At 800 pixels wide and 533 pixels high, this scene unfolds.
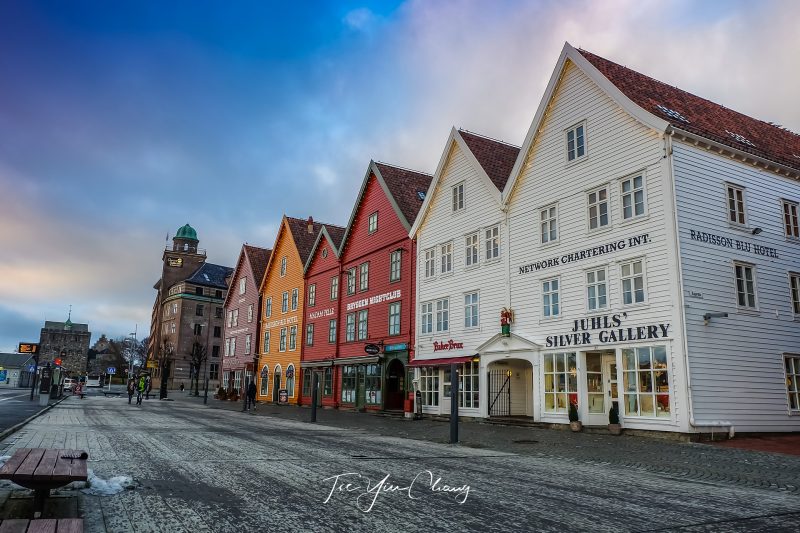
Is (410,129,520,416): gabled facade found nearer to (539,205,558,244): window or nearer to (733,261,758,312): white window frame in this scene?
(539,205,558,244): window

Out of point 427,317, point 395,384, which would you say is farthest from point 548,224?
point 395,384

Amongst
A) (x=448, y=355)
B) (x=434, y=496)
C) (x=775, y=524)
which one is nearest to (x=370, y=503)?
(x=434, y=496)

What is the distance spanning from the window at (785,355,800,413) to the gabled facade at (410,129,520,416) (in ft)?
27.8

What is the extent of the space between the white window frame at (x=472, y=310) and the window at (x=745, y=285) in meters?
9.92

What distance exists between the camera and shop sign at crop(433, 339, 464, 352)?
1055 inches

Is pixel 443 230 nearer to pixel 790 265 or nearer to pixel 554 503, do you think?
pixel 790 265

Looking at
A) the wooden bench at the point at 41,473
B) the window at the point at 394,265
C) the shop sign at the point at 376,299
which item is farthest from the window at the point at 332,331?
the wooden bench at the point at 41,473

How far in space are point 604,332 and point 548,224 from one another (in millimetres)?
5029

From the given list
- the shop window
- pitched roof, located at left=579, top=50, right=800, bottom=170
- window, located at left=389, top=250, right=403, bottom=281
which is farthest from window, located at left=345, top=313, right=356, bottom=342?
pitched roof, located at left=579, top=50, right=800, bottom=170

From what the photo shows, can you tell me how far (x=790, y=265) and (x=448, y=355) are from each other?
1352 cm

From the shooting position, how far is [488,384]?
25.0 meters

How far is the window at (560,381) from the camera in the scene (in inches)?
818

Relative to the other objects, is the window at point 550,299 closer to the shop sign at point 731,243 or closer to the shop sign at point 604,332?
the shop sign at point 604,332

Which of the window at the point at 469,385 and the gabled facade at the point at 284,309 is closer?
the window at the point at 469,385
